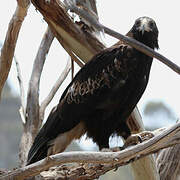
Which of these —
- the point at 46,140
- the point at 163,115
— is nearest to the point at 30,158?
the point at 46,140

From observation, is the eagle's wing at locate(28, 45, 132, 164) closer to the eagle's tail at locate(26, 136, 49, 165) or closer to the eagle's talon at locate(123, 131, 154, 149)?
the eagle's tail at locate(26, 136, 49, 165)

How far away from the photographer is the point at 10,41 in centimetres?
622

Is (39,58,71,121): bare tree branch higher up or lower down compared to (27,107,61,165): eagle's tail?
higher up

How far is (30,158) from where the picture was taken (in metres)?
6.52

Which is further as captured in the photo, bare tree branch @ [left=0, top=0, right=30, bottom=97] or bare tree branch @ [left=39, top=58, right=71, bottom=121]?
bare tree branch @ [left=39, top=58, right=71, bottom=121]

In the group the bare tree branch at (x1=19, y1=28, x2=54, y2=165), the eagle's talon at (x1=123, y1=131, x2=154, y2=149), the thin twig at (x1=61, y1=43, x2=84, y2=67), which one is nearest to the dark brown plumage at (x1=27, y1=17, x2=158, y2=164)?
the eagle's talon at (x1=123, y1=131, x2=154, y2=149)

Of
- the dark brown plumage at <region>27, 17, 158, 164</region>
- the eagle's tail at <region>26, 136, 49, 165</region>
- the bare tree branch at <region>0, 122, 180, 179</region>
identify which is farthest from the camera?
the dark brown plumage at <region>27, 17, 158, 164</region>

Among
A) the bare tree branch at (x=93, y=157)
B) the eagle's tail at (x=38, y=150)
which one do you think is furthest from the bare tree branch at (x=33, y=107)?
the bare tree branch at (x=93, y=157)

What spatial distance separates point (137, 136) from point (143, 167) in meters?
0.51

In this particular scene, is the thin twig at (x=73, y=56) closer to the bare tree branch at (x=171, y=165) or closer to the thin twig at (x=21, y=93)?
the thin twig at (x=21, y=93)

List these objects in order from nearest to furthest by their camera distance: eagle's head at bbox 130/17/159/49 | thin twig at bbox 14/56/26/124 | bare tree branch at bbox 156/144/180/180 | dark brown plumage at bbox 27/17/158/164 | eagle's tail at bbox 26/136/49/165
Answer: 1. eagle's tail at bbox 26/136/49/165
2. dark brown plumage at bbox 27/17/158/164
3. eagle's head at bbox 130/17/159/49
4. bare tree branch at bbox 156/144/180/180
5. thin twig at bbox 14/56/26/124

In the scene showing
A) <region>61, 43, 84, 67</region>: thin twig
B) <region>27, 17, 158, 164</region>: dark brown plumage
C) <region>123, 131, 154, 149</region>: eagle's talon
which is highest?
<region>61, 43, 84, 67</region>: thin twig

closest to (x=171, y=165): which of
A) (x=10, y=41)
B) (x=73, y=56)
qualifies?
(x=73, y=56)

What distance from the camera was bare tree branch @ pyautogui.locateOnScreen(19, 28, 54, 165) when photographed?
738cm
